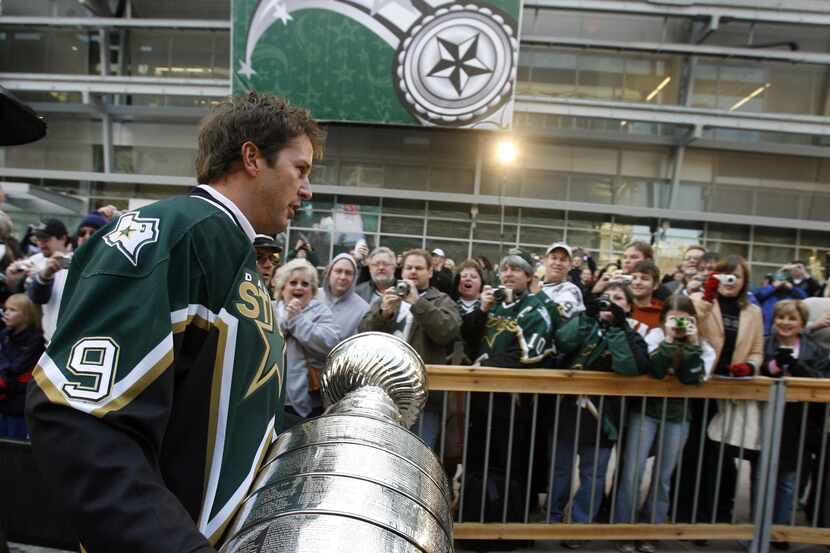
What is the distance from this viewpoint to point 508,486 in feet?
12.6

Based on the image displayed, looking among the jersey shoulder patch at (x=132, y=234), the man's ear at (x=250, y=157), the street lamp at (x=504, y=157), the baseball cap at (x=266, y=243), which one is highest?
the street lamp at (x=504, y=157)

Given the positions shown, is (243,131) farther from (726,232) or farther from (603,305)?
(726,232)

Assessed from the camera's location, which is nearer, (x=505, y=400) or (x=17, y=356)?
(x=505, y=400)

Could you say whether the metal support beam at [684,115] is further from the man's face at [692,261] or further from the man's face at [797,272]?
the man's face at [692,261]

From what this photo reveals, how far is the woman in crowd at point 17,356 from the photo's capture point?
13.6 ft

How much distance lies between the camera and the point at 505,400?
404cm

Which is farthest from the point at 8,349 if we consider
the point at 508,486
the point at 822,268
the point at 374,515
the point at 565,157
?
the point at 822,268

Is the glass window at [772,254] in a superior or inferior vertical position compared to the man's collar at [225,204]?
inferior

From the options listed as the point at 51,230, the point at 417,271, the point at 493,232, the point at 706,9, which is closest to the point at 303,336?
the point at 417,271

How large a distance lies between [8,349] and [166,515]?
169 inches

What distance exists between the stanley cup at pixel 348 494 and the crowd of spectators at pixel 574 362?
265 centimetres

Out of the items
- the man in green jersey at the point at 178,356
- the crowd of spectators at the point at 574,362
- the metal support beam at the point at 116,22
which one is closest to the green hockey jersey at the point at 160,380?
the man in green jersey at the point at 178,356

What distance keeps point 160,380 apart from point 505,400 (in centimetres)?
331

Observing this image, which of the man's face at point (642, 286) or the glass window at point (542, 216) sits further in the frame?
the glass window at point (542, 216)
